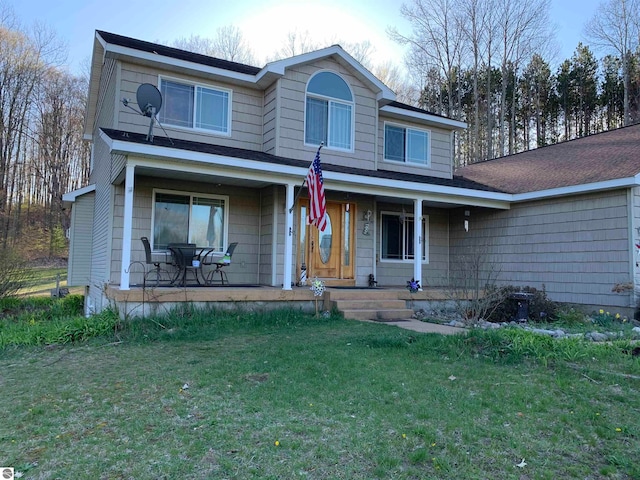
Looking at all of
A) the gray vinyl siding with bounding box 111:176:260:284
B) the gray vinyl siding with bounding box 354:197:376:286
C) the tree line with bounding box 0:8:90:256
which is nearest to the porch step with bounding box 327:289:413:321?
the gray vinyl siding with bounding box 354:197:376:286

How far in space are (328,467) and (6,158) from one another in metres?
27.1

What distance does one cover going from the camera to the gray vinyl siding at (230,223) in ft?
29.0

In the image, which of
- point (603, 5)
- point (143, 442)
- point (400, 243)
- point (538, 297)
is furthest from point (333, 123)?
point (603, 5)

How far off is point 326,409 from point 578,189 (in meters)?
8.41

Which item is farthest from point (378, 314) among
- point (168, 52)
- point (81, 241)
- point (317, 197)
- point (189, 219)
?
point (81, 241)

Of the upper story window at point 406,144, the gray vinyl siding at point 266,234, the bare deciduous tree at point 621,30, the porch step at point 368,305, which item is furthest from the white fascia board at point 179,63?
the bare deciduous tree at point 621,30

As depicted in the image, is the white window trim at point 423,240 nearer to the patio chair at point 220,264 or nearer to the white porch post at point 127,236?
the patio chair at point 220,264

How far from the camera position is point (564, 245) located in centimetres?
1018

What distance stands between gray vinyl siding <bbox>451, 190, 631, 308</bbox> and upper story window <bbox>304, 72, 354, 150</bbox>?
450 cm

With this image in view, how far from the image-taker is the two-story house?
28.9 feet

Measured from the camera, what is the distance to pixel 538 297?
9109 mm

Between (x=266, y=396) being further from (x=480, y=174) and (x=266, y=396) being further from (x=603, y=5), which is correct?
(x=603, y=5)

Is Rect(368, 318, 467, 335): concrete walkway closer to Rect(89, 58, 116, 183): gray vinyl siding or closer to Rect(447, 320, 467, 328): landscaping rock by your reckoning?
Rect(447, 320, 467, 328): landscaping rock

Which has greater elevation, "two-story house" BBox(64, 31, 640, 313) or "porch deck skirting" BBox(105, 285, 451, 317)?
"two-story house" BBox(64, 31, 640, 313)
